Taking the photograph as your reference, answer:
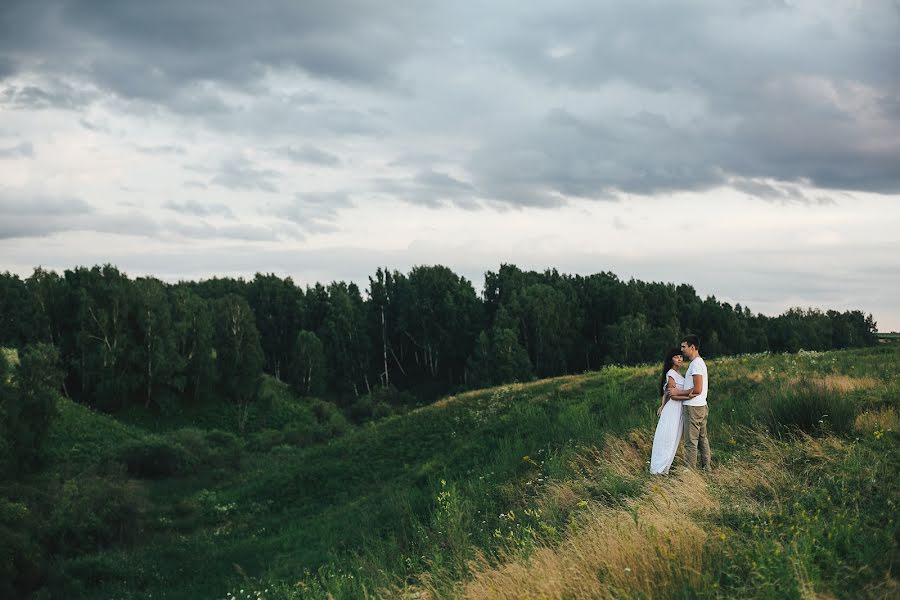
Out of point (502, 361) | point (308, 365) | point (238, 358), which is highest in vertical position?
point (502, 361)

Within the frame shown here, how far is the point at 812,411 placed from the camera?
1237cm

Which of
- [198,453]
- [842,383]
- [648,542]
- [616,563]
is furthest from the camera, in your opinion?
[198,453]

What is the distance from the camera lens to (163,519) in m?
32.0

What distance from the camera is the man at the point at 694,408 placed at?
11.2 m

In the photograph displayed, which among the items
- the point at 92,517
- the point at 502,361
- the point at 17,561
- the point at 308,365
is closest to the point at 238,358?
the point at 308,365

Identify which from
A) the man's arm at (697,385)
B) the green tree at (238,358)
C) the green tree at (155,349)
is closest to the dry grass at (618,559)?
the man's arm at (697,385)

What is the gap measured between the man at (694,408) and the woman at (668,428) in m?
0.13

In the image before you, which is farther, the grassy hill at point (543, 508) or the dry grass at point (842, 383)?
the dry grass at point (842, 383)

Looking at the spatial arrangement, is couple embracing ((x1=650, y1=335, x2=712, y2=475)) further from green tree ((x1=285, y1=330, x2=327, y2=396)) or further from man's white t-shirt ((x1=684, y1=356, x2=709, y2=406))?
green tree ((x1=285, y1=330, x2=327, y2=396))

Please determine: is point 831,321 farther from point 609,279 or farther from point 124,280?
point 124,280

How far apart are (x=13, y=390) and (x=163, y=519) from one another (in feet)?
47.9

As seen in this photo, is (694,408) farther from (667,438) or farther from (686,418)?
(667,438)

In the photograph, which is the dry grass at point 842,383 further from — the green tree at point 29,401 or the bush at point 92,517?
the green tree at point 29,401

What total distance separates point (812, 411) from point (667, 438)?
3319 mm
